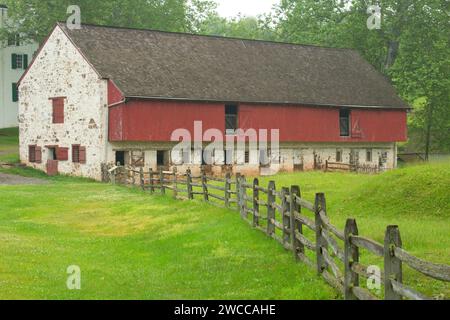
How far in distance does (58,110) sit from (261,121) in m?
13.0

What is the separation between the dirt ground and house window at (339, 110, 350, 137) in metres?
21.4

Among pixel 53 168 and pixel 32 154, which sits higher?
pixel 32 154

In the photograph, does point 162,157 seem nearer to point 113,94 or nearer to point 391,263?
point 113,94

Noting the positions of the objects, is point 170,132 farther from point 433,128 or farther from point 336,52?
point 433,128

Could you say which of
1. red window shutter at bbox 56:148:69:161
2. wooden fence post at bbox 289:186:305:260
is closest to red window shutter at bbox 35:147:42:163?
red window shutter at bbox 56:148:69:161

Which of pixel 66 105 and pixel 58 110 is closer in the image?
pixel 66 105

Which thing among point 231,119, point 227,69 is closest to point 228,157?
point 231,119

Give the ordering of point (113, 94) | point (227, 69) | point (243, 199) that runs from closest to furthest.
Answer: point (243, 199) → point (113, 94) → point (227, 69)

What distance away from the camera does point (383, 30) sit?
60.3 meters

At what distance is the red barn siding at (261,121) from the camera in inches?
1597

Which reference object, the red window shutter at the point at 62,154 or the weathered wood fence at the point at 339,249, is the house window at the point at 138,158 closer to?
the red window shutter at the point at 62,154

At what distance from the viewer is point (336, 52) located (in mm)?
55500

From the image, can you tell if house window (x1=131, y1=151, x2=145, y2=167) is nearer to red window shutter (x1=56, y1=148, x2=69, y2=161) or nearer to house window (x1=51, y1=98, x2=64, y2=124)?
red window shutter (x1=56, y1=148, x2=69, y2=161)

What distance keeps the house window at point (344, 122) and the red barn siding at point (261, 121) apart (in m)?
0.42
